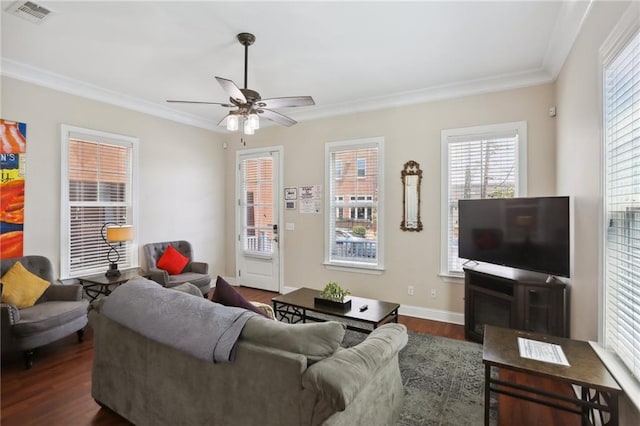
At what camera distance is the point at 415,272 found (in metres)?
4.11

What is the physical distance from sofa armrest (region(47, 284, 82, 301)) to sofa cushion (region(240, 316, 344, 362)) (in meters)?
2.70

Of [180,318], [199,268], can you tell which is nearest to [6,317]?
[180,318]

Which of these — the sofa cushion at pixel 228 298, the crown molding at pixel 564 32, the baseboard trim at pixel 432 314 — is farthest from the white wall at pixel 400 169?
the sofa cushion at pixel 228 298

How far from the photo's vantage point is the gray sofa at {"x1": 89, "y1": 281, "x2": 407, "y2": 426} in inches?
54.5

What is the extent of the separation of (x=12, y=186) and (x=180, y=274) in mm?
2042

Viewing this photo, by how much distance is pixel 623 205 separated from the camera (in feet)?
5.52

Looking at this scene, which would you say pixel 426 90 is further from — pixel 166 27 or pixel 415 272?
pixel 166 27

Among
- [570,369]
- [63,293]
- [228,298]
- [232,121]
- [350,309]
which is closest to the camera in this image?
[570,369]

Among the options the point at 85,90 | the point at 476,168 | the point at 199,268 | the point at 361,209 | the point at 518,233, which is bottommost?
the point at 199,268

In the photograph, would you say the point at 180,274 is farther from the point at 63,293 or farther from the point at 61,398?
the point at 61,398

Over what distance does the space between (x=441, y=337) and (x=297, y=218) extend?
2614 mm

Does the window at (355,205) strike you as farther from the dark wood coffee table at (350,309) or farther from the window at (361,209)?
the dark wood coffee table at (350,309)

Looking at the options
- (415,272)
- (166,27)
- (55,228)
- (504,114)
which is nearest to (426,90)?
(504,114)

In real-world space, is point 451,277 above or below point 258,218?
below
